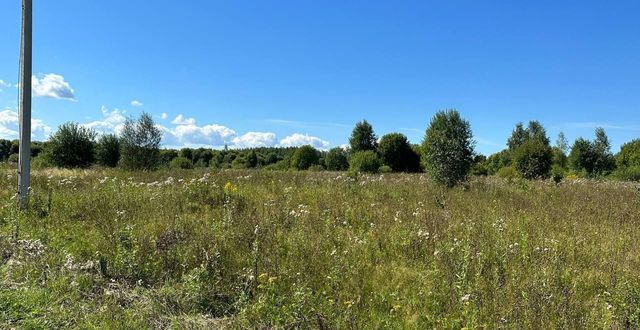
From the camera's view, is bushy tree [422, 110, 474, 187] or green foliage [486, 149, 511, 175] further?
green foliage [486, 149, 511, 175]

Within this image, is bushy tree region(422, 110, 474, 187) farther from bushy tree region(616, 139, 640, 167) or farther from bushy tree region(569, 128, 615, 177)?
bushy tree region(616, 139, 640, 167)

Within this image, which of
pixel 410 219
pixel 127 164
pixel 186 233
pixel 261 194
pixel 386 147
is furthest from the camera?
pixel 386 147

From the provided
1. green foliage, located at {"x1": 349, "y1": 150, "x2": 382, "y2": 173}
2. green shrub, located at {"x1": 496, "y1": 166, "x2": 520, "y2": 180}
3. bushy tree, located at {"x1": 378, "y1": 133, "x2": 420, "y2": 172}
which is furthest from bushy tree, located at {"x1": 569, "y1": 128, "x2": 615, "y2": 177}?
green shrub, located at {"x1": 496, "y1": 166, "x2": 520, "y2": 180}

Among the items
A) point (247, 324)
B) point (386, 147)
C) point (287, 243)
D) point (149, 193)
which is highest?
point (386, 147)

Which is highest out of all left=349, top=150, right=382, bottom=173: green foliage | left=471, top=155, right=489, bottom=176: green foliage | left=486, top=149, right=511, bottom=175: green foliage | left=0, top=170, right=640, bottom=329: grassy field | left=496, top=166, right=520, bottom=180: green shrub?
left=486, top=149, right=511, bottom=175: green foliage

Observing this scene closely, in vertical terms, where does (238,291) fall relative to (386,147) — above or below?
below

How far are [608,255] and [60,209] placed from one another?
10040mm

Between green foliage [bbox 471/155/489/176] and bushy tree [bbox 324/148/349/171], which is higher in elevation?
bushy tree [bbox 324/148/349/171]

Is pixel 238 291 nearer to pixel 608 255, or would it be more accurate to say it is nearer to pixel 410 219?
pixel 410 219

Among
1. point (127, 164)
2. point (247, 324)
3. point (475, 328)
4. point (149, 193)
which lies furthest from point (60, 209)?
point (127, 164)

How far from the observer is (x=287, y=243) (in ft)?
20.3

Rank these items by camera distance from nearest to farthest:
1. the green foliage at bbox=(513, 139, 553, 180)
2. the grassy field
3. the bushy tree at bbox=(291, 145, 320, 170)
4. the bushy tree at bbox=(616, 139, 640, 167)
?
1. the grassy field
2. the green foliage at bbox=(513, 139, 553, 180)
3. the bushy tree at bbox=(616, 139, 640, 167)
4. the bushy tree at bbox=(291, 145, 320, 170)

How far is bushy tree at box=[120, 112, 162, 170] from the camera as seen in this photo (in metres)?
37.4

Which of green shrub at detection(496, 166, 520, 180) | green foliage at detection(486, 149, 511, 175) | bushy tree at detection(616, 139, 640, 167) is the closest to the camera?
green shrub at detection(496, 166, 520, 180)
